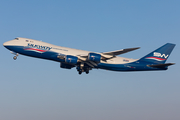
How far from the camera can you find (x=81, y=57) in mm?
45375

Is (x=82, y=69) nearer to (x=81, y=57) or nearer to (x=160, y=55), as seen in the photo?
(x=81, y=57)

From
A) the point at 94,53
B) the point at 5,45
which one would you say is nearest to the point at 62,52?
the point at 94,53

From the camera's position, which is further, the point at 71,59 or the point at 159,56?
the point at 159,56

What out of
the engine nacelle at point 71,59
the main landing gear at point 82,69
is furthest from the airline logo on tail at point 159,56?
the engine nacelle at point 71,59

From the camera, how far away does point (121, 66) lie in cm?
4791

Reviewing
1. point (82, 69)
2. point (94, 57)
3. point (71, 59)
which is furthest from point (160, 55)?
point (71, 59)

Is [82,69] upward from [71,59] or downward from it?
downward

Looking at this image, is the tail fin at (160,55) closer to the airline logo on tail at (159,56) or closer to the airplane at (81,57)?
the airline logo on tail at (159,56)

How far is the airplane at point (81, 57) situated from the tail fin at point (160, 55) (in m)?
0.46

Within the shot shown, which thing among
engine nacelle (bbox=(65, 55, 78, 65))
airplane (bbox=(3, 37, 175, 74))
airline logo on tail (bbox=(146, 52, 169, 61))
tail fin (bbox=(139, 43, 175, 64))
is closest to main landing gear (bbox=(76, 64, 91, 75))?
airplane (bbox=(3, 37, 175, 74))

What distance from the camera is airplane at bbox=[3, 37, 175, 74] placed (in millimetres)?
44094

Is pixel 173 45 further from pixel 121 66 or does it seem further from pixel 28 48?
pixel 28 48

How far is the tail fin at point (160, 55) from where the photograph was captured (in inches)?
1973

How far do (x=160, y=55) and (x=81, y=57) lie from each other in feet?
54.2
